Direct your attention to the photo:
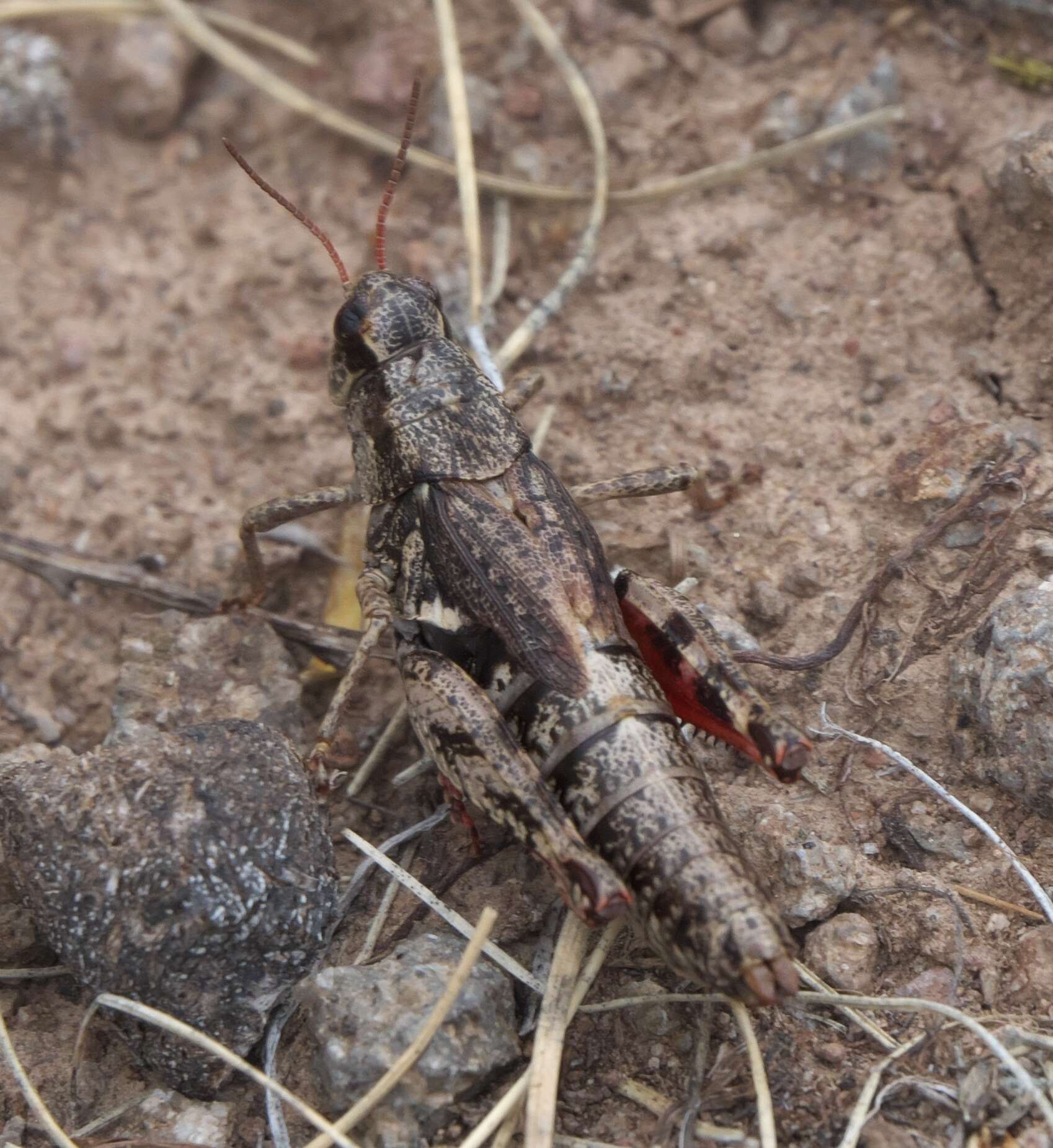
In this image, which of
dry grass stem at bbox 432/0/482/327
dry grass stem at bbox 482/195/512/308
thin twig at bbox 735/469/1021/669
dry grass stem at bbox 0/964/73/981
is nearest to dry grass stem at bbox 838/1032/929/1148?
thin twig at bbox 735/469/1021/669

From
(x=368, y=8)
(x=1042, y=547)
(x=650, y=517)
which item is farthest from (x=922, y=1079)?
(x=368, y=8)

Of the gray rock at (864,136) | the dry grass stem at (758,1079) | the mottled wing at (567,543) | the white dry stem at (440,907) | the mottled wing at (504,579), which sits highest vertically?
the gray rock at (864,136)

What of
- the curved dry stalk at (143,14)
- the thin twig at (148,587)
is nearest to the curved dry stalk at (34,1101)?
the thin twig at (148,587)

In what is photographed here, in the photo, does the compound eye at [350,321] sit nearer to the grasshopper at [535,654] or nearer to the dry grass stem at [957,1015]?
the grasshopper at [535,654]

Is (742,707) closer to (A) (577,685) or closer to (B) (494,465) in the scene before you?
(A) (577,685)

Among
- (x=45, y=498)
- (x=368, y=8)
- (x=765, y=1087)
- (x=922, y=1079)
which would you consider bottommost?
(x=45, y=498)
